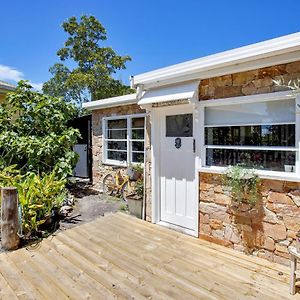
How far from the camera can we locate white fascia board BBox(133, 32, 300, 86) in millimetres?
3045

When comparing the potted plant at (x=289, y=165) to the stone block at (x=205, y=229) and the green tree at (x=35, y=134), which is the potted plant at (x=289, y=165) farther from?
the green tree at (x=35, y=134)

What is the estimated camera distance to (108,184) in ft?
25.7

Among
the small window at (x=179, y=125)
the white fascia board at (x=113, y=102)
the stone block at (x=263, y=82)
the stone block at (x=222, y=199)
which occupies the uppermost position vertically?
the white fascia board at (x=113, y=102)

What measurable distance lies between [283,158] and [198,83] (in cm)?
177

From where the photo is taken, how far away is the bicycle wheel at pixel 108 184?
7648mm

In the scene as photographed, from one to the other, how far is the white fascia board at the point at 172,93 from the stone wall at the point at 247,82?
194 mm

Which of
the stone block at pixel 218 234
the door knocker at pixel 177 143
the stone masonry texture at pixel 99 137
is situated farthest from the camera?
the stone masonry texture at pixel 99 137

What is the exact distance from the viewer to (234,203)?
3879 millimetres

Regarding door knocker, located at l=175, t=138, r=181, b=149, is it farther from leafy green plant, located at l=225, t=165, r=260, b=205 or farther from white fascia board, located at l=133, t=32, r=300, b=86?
leafy green plant, located at l=225, t=165, r=260, b=205

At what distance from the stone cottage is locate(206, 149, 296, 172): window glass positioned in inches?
0.5

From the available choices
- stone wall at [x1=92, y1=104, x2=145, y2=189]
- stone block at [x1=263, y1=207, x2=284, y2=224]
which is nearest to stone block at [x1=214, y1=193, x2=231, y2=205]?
stone block at [x1=263, y1=207, x2=284, y2=224]

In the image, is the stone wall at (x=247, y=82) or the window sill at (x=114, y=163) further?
the window sill at (x=114, y=163)

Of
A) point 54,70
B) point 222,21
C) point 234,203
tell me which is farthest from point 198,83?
point 54,70

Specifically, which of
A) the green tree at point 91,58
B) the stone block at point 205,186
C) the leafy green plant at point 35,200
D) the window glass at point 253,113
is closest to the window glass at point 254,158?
the stone block at point 205,186
